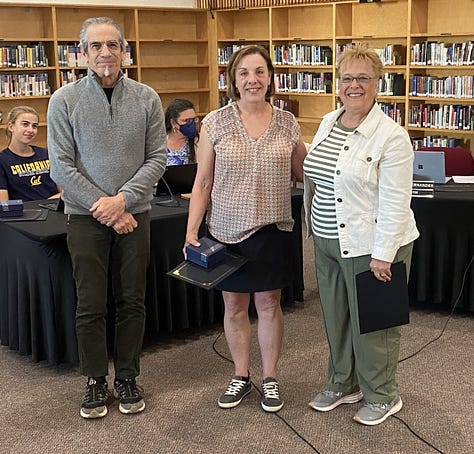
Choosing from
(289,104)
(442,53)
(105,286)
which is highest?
(442,53)

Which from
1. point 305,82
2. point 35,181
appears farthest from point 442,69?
point 35,181

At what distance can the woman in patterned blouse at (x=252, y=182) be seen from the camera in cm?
302

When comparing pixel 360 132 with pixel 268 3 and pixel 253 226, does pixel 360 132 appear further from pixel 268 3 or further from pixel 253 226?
pixel 268 3

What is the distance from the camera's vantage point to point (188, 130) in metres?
5.14

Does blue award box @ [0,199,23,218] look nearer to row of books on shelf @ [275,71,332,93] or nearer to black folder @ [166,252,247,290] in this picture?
black folder @ [166,252,247,290]

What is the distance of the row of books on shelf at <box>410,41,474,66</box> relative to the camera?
691 cm

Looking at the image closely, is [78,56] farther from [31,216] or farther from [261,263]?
[261,263]

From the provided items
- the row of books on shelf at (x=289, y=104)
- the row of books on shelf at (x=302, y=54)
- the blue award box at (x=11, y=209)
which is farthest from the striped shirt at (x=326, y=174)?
the row of books on shelf at (x=289, y=104)

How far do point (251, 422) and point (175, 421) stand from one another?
330 mm

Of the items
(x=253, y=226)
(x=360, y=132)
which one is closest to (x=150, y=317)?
(x=253, y=226)

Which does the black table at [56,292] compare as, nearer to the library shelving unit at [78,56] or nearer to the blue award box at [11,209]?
the blue award box at [11,209]

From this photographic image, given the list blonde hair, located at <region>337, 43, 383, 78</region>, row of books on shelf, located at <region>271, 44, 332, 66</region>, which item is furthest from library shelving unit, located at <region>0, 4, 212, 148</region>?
blonde hair, located at <region>337, 43, 383, 78</region>

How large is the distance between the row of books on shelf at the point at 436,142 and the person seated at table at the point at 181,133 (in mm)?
2975

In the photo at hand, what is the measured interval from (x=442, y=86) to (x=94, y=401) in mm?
5138
